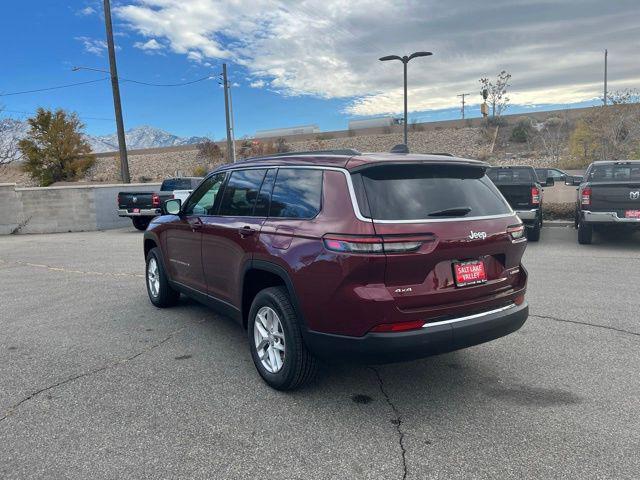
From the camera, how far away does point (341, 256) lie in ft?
10.4

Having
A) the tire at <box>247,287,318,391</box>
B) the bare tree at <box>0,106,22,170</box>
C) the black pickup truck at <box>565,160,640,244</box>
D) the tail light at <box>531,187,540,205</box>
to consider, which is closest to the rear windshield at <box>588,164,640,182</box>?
the black pickup truck at <box>565,160,640,244</box>

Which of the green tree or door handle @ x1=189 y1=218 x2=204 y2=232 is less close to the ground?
the green tree

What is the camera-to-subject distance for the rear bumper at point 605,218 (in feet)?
31.2

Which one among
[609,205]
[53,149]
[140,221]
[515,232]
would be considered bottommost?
[140,221]

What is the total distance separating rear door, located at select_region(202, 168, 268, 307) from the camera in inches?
163

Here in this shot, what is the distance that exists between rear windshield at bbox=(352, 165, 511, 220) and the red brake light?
0.68 meters

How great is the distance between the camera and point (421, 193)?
346 cm

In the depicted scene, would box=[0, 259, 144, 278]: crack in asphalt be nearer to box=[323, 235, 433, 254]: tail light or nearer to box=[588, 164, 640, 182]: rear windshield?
box=[323, 235, 433, 254]: tail light

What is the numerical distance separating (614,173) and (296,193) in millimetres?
9733

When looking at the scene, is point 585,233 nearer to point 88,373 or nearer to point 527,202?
point 527,202

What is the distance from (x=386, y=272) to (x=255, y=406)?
4.66 ft

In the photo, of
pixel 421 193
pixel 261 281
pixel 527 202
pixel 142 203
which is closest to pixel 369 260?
pixel 421 193

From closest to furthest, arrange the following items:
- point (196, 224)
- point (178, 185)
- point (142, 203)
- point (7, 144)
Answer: point (196, 224) < point (142, 203) < point (178, 185) < point (7, 144)

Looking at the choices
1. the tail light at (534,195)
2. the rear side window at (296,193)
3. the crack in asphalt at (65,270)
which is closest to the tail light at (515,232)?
the rear side window at (296,193)
